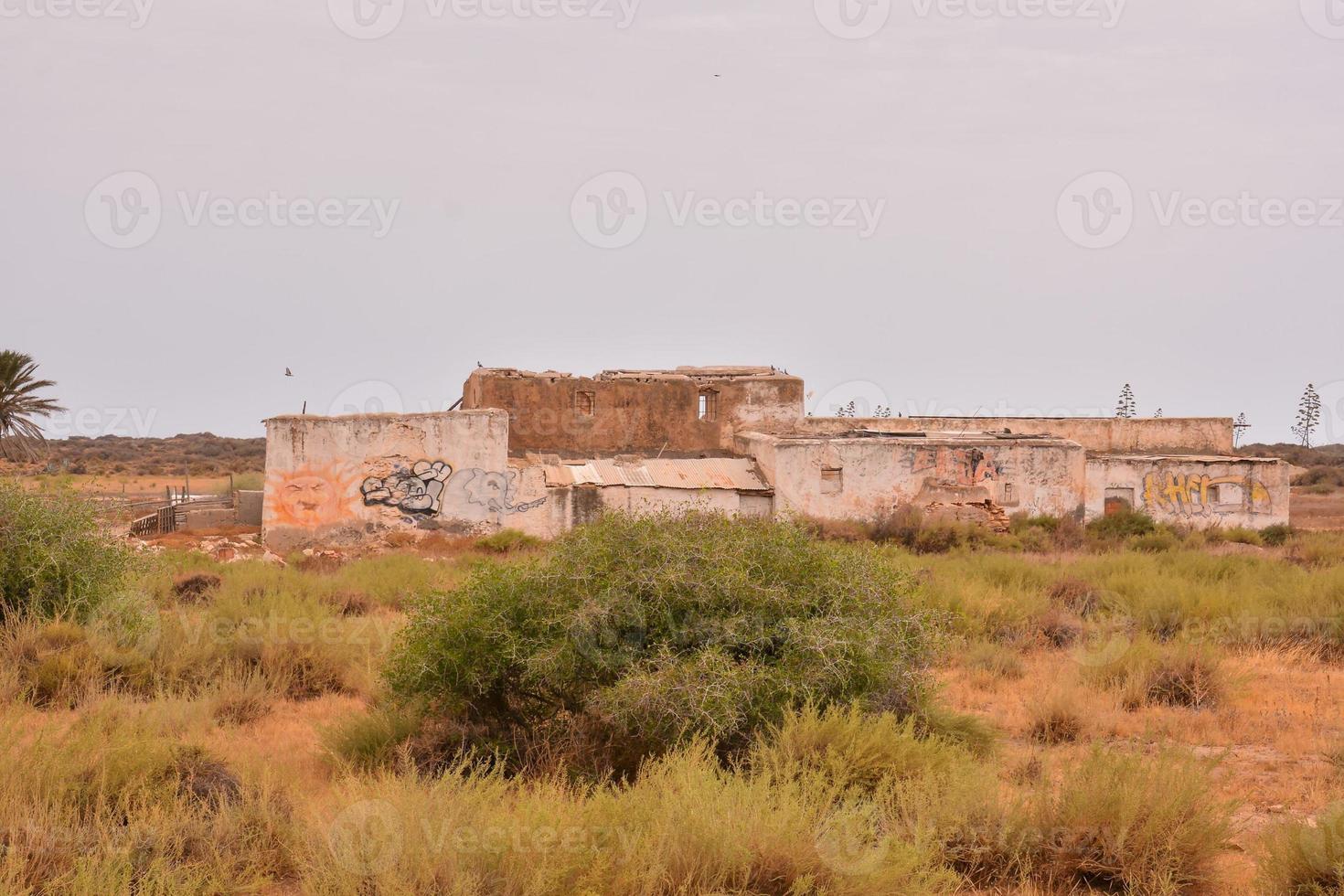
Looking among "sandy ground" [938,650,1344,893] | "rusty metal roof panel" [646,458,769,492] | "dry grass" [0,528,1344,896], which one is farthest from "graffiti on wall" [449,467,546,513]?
"sandy ground" [938,650,1344,893]

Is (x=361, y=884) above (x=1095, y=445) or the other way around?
the other way around

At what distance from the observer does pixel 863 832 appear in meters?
5.31

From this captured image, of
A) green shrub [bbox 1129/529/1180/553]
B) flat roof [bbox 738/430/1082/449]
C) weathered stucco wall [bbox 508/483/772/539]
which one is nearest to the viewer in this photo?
green shrub [bbox 1129/529/1180/553]

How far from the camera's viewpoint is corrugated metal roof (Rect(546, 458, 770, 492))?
23.7m

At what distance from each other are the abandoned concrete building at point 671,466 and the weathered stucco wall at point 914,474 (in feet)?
0.10

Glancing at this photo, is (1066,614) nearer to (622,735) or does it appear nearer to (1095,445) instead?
(622,735)

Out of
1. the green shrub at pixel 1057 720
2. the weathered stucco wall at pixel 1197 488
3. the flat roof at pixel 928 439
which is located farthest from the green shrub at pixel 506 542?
the green shrub at pixel 1057 720

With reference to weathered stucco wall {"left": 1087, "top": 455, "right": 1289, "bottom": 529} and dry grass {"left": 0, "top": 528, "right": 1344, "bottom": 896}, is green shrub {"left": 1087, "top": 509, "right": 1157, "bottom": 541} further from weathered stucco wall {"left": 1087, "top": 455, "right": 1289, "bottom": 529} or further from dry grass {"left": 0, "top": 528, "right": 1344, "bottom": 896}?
dry grass {"left": 0, "top": 528, "right": 1344, "bottom": 896}

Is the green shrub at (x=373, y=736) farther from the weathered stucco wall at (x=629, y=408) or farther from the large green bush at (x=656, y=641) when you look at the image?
the weathered stucco wall at (x=629, y=408)

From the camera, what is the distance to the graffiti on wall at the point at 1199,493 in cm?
2584

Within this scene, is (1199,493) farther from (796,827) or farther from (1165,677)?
(796,827)

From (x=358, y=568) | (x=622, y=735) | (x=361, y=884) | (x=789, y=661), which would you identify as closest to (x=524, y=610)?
(x=622, y=735)

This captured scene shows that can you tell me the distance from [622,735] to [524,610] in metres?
1.11

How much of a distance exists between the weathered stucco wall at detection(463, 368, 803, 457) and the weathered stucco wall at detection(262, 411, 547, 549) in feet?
10.6
